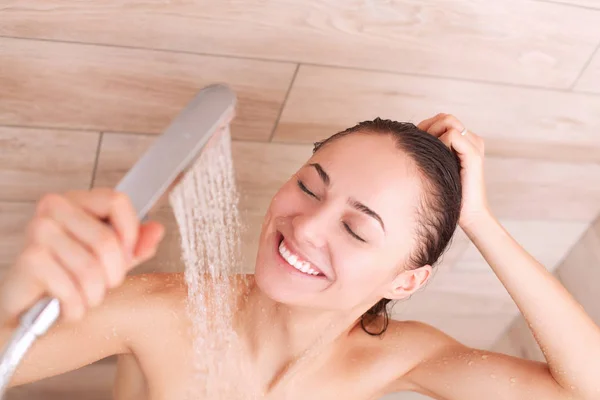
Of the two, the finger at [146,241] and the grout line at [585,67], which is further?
the grout line at [585,67]

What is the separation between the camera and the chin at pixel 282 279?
1.25 meters

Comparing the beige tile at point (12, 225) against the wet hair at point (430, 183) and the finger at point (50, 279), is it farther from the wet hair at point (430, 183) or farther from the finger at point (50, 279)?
the finger at point (50, 279)

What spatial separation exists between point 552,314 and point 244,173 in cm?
70

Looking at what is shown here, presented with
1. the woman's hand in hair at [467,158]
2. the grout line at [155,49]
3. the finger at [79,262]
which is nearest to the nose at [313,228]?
the woman's hand in hair at [467,158]

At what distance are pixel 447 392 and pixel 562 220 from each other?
2.56 ft

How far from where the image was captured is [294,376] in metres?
1.50

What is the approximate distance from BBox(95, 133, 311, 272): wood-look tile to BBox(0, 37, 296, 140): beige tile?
2.4 inches

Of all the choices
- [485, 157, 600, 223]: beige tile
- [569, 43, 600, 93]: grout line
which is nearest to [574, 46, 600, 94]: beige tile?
[569, 43, 600, 93]: grout line

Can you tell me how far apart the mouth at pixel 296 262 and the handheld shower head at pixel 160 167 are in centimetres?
35

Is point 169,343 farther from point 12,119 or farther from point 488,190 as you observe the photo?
point 488,190

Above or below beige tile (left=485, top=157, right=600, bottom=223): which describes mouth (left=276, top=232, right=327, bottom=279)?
above

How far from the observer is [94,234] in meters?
0.74

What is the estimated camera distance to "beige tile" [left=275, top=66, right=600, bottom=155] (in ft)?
5.33

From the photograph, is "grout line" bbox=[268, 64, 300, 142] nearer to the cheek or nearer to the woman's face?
the woman's face
